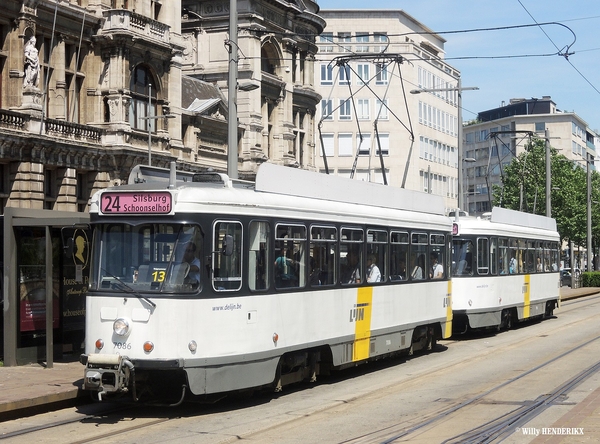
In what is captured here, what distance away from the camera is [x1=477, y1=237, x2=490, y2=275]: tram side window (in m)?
24.1

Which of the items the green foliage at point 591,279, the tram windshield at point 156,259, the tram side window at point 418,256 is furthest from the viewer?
the green foliage at point 591,279

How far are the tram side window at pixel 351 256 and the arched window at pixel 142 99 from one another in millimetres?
26108

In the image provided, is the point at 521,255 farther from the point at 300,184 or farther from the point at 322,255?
the point at 300,184

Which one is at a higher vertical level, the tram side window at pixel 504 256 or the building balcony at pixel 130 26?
the building balcony at pixel 130 26

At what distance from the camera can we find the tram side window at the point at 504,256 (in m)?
25.3

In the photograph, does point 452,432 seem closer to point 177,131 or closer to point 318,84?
point 177,131

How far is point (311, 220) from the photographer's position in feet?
48.1

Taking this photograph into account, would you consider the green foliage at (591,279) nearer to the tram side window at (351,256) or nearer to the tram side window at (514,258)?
the tram side window at (514,258)

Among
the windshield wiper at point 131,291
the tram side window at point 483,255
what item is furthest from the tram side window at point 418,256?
the windshield wiper at point 131,291

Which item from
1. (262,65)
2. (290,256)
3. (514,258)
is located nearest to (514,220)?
(514,258)

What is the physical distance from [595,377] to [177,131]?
30.9 m

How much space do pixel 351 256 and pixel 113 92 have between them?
25981 mm

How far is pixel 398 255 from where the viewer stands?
709 inches

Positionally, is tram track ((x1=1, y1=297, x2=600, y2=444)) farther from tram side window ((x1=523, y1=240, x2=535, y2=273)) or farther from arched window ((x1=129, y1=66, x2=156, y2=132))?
arched window ((x1=129, y1=66, x2=156, y2=132))
